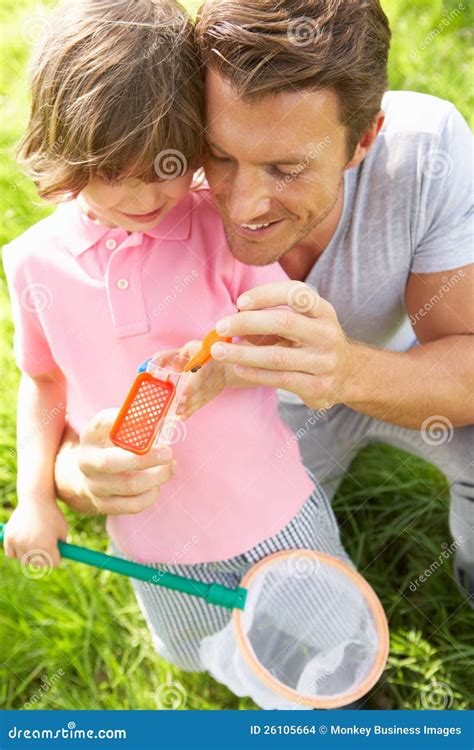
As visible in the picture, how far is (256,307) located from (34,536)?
0.62 meters

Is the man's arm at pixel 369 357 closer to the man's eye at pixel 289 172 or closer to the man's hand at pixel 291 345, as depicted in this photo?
Result: the man's hand at pixel 291 345

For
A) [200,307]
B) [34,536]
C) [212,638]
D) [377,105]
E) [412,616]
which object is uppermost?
[377,105]

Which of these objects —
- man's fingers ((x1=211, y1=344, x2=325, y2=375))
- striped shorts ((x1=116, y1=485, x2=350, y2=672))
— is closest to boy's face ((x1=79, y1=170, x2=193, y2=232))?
man's fingers ((x1=211, y1=344, x2=325, y2=375))

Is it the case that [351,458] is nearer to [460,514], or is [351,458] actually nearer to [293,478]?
[460,514]

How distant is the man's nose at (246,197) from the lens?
4.09 ft

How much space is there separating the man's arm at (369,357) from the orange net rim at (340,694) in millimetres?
288

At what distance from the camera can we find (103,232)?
128cm

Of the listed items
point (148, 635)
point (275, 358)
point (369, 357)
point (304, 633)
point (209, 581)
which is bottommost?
point (148, 635)

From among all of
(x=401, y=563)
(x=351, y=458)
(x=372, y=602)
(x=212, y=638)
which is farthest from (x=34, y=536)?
(x=401, y=563)

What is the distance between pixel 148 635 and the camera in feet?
6.11

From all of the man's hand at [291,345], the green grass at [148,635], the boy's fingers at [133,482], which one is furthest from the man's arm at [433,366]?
the green grass at [148,635]

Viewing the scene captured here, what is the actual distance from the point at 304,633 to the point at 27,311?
787 millimetres

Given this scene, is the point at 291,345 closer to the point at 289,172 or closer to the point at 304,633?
the point at 289,172

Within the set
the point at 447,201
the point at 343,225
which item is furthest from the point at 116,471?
the point at 447,201
